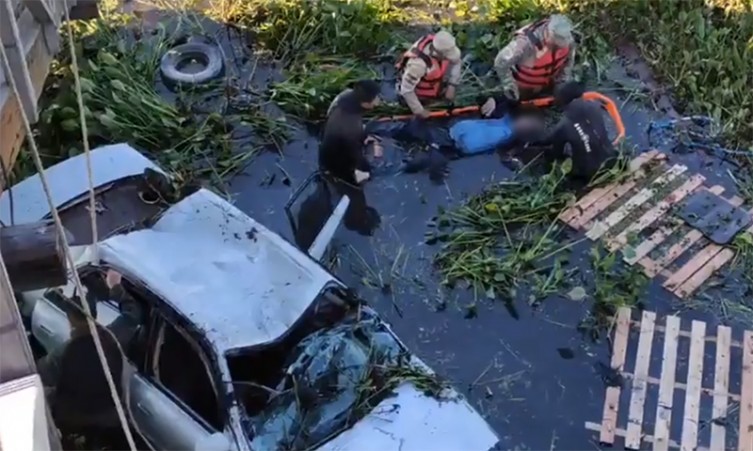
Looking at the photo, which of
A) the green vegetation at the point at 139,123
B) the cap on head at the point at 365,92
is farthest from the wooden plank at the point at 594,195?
the green vegetation at the point at 139,123

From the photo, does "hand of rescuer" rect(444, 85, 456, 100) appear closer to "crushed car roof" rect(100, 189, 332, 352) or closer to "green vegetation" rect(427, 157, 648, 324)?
"green vegetation" rect(427, 157, 648, 324)

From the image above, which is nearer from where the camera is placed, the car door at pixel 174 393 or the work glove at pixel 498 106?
the car door at pixel 174 393

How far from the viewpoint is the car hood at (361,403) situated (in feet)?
19.9

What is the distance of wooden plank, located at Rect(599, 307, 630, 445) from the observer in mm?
6996

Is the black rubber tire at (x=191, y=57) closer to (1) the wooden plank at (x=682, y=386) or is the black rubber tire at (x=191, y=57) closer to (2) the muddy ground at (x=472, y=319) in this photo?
(2) the muddy ground at (x=472, y=319)

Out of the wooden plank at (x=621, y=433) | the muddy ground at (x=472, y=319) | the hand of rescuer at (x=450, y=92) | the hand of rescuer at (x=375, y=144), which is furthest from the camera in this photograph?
the hand of rescuer at (x=450, y=92)

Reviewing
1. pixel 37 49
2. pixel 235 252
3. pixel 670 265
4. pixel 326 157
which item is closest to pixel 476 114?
pixel 326 157

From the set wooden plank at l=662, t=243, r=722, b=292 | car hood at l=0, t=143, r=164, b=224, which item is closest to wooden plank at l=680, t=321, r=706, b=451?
wooden plank at l=662, t=243, r=722, b=292

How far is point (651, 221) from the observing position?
8461 mm

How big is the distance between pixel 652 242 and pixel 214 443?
407cm

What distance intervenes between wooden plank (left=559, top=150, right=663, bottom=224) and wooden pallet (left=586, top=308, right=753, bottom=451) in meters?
1.04

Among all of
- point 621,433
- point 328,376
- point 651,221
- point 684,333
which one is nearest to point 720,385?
point 684,333

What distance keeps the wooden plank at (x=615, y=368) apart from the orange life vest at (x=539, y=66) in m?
2.40

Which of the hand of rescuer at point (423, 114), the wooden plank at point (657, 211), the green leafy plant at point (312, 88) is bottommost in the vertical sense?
the wooden plank at point (657, 211)
